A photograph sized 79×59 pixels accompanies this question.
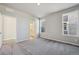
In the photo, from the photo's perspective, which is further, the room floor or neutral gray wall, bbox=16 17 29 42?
neutral gray wall, bbox=16 17 29 42

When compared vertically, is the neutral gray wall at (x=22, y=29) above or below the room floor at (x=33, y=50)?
above

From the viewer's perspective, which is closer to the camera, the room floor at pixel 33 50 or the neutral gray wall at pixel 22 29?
the room floor at pixel 33 50

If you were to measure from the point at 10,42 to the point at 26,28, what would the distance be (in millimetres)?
1689

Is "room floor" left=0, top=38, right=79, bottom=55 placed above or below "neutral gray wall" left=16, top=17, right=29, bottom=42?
below

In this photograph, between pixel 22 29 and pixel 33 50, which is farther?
pixel 22 29

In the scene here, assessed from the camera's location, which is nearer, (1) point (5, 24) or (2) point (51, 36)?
(1) point (5, 24)

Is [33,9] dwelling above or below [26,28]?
above

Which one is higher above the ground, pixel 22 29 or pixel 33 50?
pixel 22 29

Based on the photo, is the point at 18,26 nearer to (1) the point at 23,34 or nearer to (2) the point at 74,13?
(1) the point at 23,34

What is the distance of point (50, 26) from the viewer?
5352 millimetres
